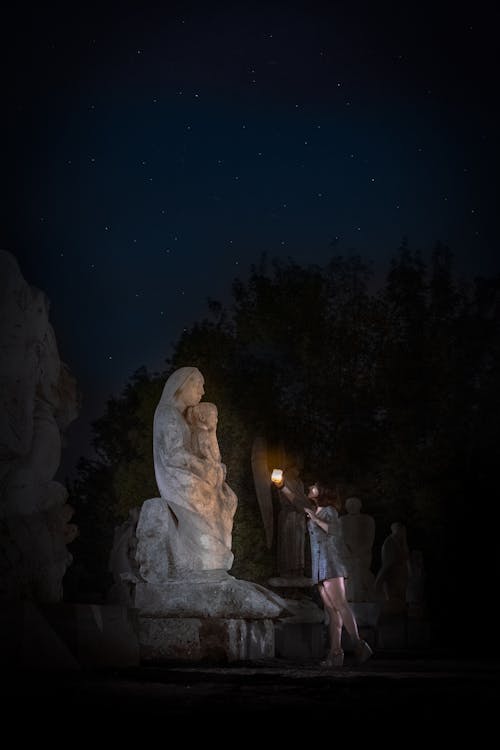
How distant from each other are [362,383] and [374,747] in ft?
83.7

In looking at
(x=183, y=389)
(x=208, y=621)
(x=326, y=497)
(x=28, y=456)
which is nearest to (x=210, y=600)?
(x=208, y=621)

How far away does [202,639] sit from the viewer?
9453 mm

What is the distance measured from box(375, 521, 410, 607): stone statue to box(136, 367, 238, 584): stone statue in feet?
26.1

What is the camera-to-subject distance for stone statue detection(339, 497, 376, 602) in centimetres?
1791

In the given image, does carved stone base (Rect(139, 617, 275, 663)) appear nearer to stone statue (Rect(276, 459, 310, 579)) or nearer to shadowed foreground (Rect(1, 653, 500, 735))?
shadowed foreground (Rect(1, 653, 500, 735))

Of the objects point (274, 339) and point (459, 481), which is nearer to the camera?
point (459, 481)

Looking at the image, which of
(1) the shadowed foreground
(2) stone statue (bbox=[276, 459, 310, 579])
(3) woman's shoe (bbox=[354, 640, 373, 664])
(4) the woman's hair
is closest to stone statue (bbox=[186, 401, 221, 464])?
(4) the woman's hair

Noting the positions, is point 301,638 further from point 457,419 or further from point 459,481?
point 457,419

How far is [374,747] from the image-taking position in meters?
3.69

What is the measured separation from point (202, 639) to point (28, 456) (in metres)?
3.17

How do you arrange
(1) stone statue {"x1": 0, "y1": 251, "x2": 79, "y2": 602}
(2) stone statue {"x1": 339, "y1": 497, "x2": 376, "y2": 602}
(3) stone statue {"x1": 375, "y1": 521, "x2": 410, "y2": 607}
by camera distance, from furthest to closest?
1. (3) stone statue {"x1": 375, "y1": 521, "x2": 410, "y2": 607}
2. (2) stone statue {"x1": 339, "y1": 497, "x2": 376, "y2": 602}
3. (1) stone statue {"x1": 0, "y1": 251, "x2": 79, "y2": 602}

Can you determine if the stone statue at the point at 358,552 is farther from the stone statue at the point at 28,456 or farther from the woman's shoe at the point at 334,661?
the stone statue at the point at 28,456

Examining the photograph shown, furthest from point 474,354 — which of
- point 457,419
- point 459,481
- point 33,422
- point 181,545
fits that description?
point 33,422

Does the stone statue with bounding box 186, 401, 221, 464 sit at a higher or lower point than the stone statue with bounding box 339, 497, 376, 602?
higher
